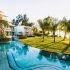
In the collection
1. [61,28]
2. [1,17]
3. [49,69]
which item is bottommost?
[49,69]

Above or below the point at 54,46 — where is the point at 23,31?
above

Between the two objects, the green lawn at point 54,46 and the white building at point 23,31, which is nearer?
the green lawn at point 54,46

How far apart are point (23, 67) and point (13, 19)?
7077cm

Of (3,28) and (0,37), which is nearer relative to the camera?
(0,37)

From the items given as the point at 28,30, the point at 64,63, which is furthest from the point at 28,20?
the point at 64,63

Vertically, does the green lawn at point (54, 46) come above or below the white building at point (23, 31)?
below

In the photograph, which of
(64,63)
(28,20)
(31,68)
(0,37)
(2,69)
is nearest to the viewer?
(2,69)

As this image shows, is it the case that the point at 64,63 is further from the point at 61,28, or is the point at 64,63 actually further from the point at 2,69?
the point at 61,28

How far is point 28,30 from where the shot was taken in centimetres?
6531

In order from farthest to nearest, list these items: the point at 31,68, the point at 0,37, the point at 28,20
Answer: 1. the point at 28,20
2. the point at 0,37
3. the point at 31,68

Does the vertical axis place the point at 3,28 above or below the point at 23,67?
above

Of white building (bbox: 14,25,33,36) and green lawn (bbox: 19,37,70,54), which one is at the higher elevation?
white building (bbox: 14,25,33,36)

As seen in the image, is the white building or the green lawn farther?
the white building

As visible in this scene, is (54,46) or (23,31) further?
(23,31)
